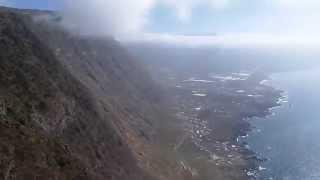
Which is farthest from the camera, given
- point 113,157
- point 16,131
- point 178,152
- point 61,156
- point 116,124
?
point 178,152

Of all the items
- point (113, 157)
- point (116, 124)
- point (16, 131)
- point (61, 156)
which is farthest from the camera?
point (116, 124)

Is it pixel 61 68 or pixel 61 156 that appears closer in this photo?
pixel 61 156

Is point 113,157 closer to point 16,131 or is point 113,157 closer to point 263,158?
point 16,131

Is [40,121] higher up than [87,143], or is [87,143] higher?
[40,121]

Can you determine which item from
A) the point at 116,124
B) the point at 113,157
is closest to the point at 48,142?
the point at 113,157

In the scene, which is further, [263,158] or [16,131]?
[263,158]

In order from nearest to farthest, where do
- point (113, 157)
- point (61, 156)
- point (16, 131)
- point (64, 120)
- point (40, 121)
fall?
1. point (16, 131)
2. point (61, 156)
3. point (40, 121)
4. point (64, 120)
5. point (113, 157)

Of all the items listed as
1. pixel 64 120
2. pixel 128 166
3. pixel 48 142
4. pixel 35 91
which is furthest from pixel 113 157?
pixel 48 142

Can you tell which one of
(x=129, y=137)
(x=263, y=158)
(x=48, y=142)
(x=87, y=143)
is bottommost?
(x=263, y=158)

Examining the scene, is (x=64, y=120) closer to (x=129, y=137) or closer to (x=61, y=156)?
(x=61, y=156)
